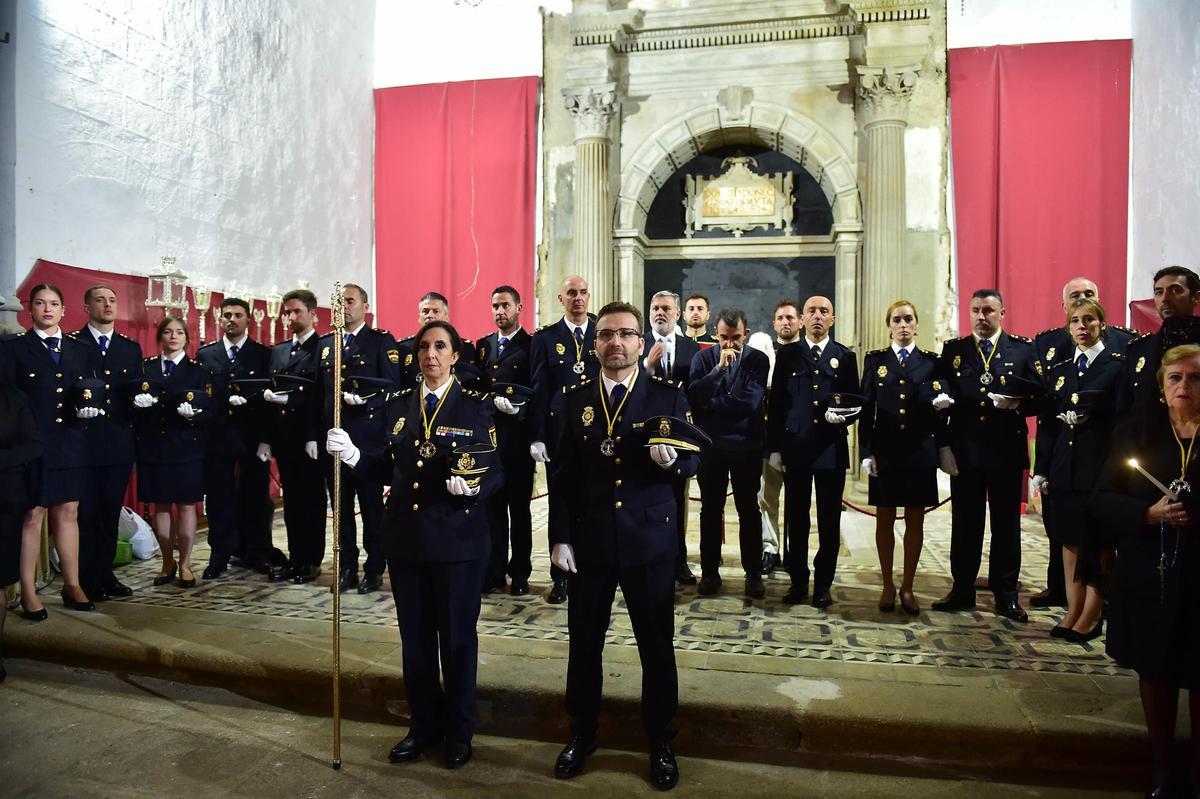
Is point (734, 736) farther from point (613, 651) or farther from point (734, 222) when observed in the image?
point (734, 222)

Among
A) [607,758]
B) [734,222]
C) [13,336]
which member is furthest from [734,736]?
[734,222]

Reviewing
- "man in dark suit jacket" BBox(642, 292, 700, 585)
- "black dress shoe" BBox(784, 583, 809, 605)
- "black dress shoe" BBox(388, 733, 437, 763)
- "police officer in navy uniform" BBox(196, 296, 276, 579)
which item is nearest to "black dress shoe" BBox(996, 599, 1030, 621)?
"black dress shoe" BBox(784, 583, 809, 605)

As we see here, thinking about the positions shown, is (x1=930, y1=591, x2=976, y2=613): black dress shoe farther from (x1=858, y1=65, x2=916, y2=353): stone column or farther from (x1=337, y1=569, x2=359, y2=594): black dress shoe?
(x1=858, y1=65, x2=916, y2=353): stone column

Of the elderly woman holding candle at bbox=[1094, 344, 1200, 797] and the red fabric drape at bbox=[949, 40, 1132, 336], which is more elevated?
the red fabric drape at bbox=[949, 40, 1132, 336]

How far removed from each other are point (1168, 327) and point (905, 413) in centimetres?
131

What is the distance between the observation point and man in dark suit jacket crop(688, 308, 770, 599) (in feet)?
14.1

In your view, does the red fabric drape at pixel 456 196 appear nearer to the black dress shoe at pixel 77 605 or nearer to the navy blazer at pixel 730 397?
the navy blazer at pixel 730 397

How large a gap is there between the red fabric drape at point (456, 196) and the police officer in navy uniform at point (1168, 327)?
278 inches

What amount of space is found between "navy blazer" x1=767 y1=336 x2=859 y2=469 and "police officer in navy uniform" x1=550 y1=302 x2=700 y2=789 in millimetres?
1869

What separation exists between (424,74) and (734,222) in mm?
4720

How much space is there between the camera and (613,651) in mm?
3732

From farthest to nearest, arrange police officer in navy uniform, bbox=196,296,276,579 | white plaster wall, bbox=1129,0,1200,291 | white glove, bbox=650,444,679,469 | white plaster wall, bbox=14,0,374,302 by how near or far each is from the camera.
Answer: white plaster wall, bbox=1129,0,1200,291, white plaster wall, bbox=14,0,374,302, police officer in navy uniform, bbox=196,296,276,579, white glove, bbox=650,444,679,469

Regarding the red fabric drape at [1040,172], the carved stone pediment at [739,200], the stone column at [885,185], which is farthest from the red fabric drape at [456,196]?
the red fabric drape at [1040,172]

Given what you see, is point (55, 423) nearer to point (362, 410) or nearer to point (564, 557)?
point (362, 410)
